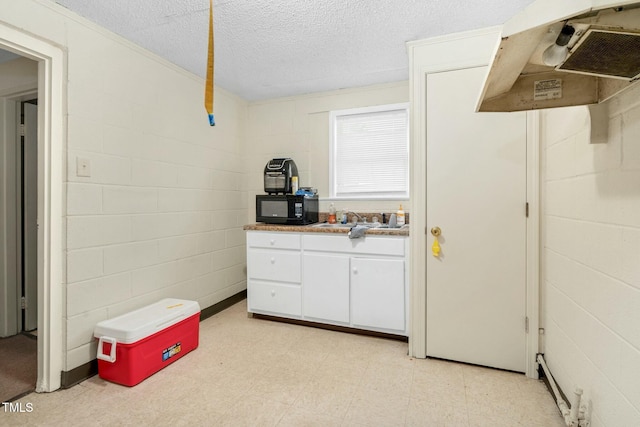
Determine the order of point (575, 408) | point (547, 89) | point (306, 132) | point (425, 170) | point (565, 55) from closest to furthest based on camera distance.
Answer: point (565, 55) < point (547, 89) < point (575, 408) < point (425, 170) < point (306, 132)

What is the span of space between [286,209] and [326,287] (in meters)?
0.84

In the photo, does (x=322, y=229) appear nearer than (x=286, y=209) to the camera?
Yes

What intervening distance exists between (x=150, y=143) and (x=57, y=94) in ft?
2.26

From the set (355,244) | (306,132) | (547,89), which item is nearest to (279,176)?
(306,132)

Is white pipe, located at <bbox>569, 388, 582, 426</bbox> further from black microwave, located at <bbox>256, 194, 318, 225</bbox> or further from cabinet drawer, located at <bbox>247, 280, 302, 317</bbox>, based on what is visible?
black microwave, located at <bbox>256, 194, 318, 225</bbox>

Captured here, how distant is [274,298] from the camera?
116 inches

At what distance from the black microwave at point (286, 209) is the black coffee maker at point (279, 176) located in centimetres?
20

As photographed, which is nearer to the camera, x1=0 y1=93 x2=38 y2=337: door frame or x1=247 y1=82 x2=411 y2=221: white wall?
x1=0 y1=93 x2=38 y2=337: door frame

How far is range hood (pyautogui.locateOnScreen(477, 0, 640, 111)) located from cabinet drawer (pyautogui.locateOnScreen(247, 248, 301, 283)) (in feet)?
6.56

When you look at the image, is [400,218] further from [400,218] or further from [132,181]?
[132,181]

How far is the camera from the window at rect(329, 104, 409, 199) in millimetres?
3172

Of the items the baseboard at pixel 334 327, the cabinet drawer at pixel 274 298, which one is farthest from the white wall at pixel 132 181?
the baseboard at pixel 334 327

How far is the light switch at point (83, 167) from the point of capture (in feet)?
6.55

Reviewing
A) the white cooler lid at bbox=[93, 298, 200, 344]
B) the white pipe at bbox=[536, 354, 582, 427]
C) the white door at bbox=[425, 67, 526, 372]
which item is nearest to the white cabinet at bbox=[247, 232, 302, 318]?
the white cooler lid at bbox=[93, 298, 200, 344]
